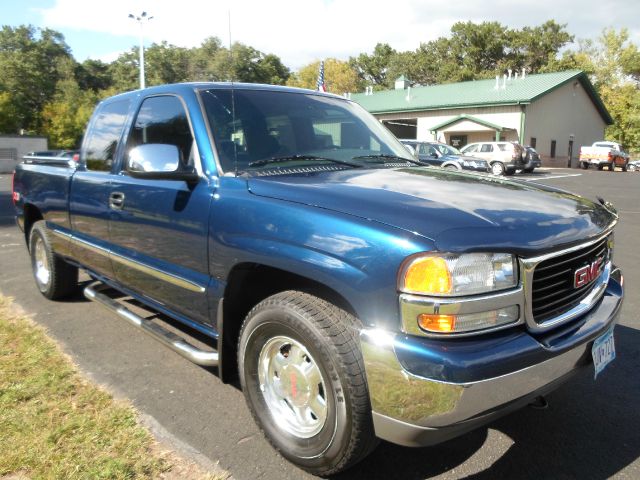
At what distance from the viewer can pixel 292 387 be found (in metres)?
2.41

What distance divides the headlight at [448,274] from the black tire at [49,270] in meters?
3.92

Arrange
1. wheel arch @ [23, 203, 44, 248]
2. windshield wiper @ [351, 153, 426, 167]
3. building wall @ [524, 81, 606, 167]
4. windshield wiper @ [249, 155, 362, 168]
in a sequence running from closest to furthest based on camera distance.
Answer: windshield wiper @ [249, 155, 362, 168] < windshield wiper @ [351, 153, 426, 167] < wheel arch @ [23, 203, 44, 248] < building wall @ [524, 81, 606, 167]

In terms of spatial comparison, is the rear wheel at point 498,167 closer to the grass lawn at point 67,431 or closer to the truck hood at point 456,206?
the truck hood at point 456,206

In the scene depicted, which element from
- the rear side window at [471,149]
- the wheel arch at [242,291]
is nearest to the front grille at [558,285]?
the wheel arch at [242,291]

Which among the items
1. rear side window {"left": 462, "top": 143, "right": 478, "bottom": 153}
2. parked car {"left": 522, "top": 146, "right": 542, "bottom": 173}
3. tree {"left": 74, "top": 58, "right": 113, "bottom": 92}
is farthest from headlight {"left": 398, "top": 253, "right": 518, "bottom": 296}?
tree {"left": 74, "top": 58, "right": 113, "bottom": 92}

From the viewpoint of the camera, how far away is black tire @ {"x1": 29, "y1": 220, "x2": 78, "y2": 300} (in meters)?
4.77

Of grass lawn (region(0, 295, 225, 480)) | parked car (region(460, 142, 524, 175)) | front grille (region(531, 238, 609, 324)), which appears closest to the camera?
front grille (region(531, 238, 609, 324))

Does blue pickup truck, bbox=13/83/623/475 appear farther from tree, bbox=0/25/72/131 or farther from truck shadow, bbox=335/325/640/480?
tree, bbox=0/25/72/131

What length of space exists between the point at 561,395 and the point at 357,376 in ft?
6.18

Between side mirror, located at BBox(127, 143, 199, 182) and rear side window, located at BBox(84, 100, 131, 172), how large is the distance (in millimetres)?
1022

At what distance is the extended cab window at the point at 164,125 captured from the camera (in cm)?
304

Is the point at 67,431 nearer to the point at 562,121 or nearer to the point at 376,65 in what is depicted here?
the point at 562,121

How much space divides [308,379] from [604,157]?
38.2 metres

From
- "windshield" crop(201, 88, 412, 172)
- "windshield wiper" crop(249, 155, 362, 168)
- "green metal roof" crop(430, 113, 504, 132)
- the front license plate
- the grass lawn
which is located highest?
"green metal roof" crop(430, 113, 504, 132)
